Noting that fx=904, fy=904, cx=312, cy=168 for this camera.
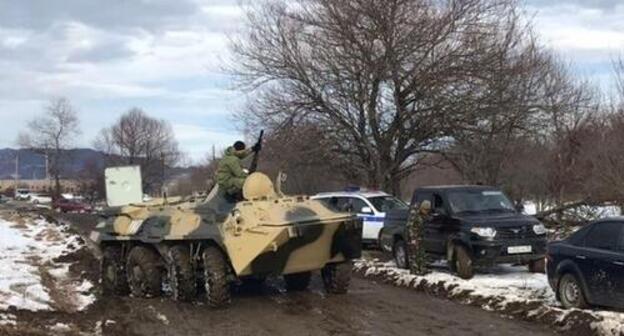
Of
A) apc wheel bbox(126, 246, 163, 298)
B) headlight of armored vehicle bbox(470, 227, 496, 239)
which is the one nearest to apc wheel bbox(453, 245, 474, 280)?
headlight of armored vehicle bbox(470, 227, 496, 239)

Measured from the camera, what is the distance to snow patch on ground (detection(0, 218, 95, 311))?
49.4ft

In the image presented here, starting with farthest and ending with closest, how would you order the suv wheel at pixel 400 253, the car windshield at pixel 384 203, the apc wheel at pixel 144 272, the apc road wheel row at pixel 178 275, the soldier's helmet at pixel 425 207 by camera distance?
the car windshield at pixel 384 203
the suv wheel at pixel 400 253
the soldier's helmet at pixel 425 207
the apc wheel at pixel 144 272
the apc road wheel row at pixel 178 275

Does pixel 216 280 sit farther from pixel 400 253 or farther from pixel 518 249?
pixel 400 253

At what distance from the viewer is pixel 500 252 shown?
1628cm

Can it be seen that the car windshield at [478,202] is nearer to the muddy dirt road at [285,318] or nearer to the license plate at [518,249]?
the license plate at [518,249]

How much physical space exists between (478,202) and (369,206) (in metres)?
5.93

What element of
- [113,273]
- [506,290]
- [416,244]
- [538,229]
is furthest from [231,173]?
[538,229]

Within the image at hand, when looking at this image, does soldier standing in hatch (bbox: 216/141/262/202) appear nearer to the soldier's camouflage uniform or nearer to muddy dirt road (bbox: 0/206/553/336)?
muddy dirt road (bbox: 0/206/553/336)

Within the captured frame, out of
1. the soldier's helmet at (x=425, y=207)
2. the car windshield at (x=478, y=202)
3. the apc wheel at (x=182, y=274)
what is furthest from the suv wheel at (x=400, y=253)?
the apc wheel at (x=182, y=274)

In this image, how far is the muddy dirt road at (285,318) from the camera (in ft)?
39.4

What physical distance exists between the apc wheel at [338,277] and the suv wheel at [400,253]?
3.80 metres

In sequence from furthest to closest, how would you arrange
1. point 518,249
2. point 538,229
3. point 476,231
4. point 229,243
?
point 538,229 → point 476,231 → point 518,249 → point 229,243

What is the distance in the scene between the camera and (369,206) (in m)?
23.7

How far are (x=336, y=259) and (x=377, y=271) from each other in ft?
13.7
